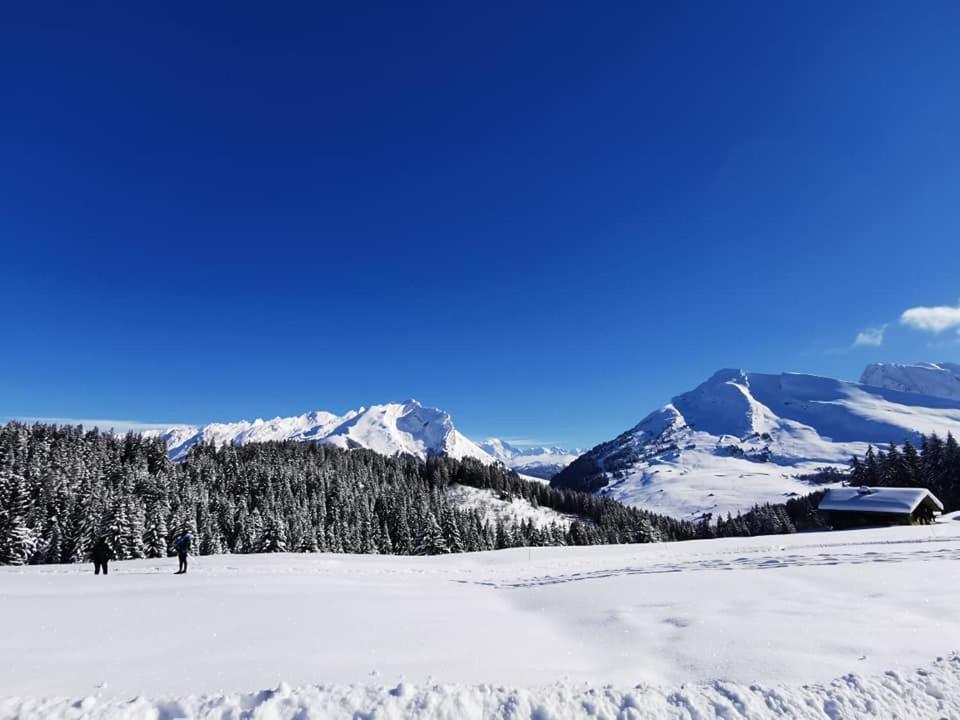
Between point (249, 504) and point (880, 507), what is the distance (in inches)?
4335

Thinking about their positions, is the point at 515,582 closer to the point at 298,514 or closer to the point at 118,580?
the point at 118,580

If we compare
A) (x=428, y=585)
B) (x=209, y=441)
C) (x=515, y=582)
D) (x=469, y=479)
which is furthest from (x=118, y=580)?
(x=469, y=479)

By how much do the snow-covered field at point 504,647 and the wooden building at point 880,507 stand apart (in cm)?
3664

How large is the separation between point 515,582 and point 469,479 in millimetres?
166217

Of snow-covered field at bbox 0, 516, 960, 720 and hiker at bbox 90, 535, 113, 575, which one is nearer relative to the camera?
snow-covered field at bbox 0, 516, 960, 720

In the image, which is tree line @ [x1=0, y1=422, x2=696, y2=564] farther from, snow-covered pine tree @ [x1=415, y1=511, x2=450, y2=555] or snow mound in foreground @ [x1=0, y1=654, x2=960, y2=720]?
snow mound in foreground @ [x1=0, y1=654, x2=960, y2=720]

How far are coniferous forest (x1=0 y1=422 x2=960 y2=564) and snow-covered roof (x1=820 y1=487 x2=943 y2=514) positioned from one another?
8538mm

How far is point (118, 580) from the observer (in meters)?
21.2

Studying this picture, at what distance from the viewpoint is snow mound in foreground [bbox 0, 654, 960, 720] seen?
312 inches

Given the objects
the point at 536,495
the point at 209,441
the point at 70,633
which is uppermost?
the point at 209,441

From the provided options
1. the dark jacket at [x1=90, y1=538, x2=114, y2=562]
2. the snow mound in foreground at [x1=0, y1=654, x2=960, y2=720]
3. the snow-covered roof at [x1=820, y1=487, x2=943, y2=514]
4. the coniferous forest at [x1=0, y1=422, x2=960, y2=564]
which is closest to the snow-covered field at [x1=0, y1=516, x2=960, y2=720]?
the snow mound in foreground at [x1=0, y1=654, x2=960, y2=720]

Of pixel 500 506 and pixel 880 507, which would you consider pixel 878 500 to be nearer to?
pixel 880 507

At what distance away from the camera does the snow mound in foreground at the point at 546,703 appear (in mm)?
7930

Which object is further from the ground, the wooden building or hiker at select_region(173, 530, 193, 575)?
hiker at select_region(173, 530, 193, 575)
